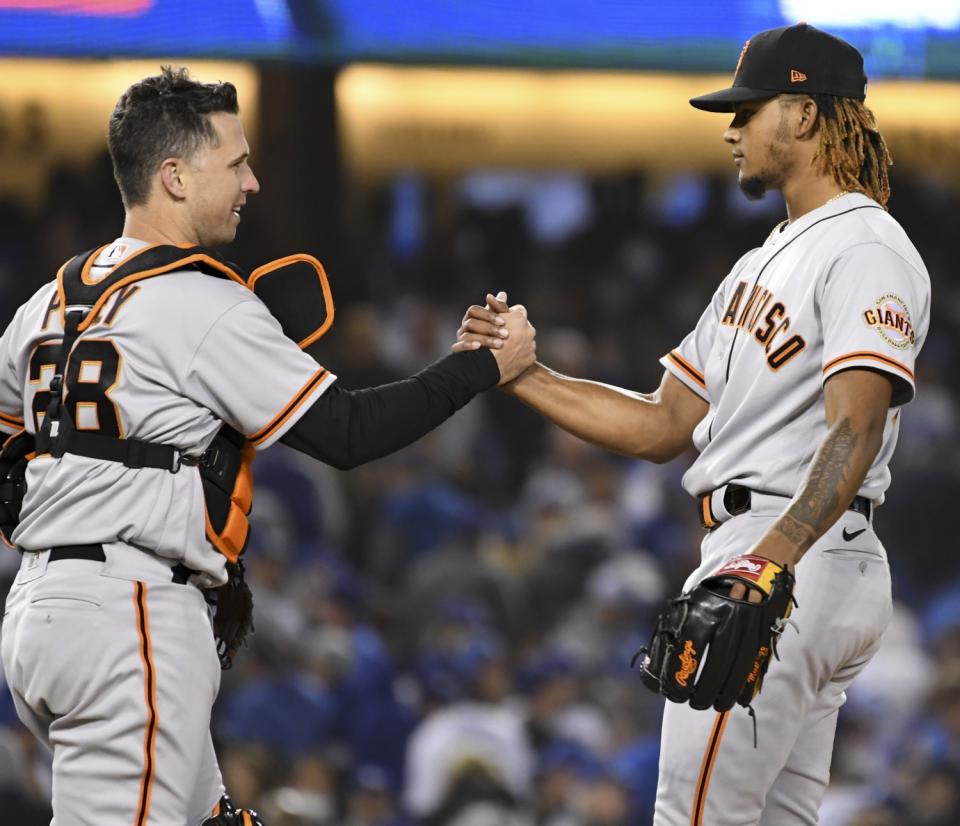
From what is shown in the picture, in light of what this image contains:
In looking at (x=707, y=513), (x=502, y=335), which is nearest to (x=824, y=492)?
(x=707, y=513)

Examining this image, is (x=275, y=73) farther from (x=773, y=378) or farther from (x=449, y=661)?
(x=773, y=378)

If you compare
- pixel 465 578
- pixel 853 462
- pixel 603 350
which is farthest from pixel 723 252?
pixel 853 462

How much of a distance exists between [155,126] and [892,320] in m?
1.37

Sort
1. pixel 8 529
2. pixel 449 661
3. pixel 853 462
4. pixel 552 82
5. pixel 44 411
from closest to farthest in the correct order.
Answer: pixel 853 462 → pixel 44 411 → pixel 8 529 → pixel 449 661 → pixel 552 82

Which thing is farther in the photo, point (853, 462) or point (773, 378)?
point (773, 378)

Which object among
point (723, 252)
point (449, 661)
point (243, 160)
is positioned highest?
point (243, 160)

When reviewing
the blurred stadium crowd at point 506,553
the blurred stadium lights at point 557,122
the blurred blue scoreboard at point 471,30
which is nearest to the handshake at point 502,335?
the blurred stadium crowd at point 506,553

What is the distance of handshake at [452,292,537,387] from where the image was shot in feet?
9.96

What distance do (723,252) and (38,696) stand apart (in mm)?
5674

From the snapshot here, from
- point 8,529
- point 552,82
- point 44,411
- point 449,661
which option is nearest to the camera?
point 44,411

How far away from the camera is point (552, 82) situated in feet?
23.0

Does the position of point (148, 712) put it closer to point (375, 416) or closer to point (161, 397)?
point (161, 397)

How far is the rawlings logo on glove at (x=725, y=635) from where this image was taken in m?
2.20

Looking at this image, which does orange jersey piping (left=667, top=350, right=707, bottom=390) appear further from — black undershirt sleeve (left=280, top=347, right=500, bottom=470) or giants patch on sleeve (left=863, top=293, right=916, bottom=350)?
giants patch on sleeve (left=863, top=293, right=916, bottom=350)
